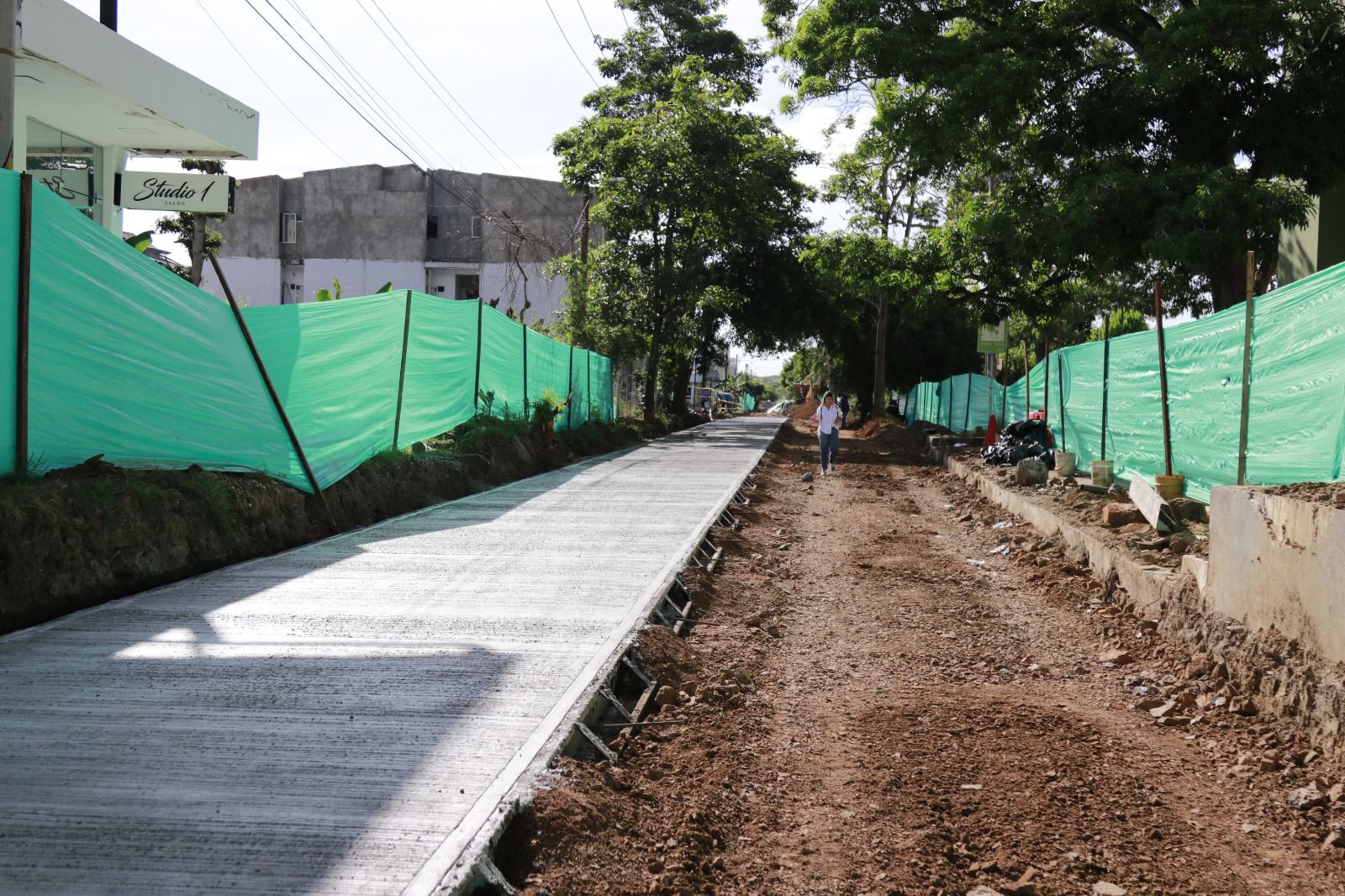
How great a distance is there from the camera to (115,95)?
43.1 ft

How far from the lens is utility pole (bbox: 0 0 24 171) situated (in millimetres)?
6953

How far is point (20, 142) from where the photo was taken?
12383mm

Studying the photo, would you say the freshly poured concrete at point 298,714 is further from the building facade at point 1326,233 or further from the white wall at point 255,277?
the white wall at point 255,277

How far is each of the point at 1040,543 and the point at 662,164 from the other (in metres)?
23.5

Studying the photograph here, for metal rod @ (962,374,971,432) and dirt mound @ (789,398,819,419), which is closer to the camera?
metal rod @ (962,374,971,432)

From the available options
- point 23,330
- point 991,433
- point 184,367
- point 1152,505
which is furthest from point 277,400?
point 991,433

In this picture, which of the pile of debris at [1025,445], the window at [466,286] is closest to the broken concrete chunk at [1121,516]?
the pile of debris at [1025,445]

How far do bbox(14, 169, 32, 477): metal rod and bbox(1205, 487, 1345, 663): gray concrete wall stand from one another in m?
7.05

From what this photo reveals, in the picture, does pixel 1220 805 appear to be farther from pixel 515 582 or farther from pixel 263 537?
pixel 263 537

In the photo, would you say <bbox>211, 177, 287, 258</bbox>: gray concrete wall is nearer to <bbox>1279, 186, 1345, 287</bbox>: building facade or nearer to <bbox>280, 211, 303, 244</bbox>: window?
<bbox>280, 211, 303, 244</bbox>: window

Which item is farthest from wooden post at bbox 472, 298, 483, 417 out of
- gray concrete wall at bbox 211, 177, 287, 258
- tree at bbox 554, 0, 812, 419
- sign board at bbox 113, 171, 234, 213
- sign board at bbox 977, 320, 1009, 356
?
gray concrete wall at bbox 211, 177, 287, 258

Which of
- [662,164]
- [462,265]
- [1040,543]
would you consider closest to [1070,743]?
[1040,543]

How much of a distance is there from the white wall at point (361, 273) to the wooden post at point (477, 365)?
3295 cm

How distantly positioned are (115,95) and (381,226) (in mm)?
35613
